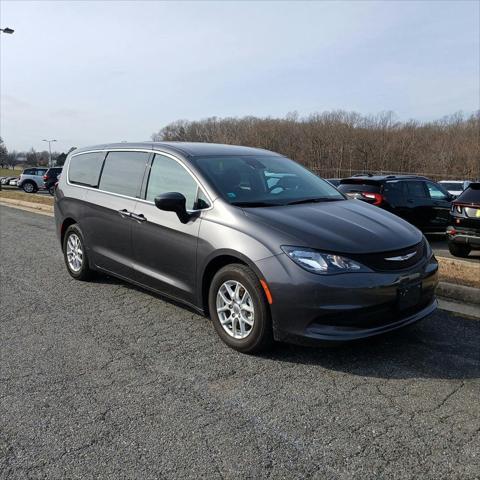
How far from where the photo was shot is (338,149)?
6906cm

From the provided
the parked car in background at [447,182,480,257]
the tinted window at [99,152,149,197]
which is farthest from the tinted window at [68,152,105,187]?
the parked car in background at [447,182,480,257]

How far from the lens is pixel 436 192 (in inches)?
448

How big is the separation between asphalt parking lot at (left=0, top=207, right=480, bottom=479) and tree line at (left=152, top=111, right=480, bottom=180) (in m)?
48.0

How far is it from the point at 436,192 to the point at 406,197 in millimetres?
1346

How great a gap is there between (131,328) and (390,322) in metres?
2.30

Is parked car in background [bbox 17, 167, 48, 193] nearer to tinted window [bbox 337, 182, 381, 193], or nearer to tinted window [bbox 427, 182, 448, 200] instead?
tinted window [bbox 337, 182, 381, 193]

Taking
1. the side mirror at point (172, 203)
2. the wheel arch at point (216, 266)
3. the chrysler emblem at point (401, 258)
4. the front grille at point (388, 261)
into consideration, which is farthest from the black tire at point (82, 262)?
the chrysler emblem at point (401, 258)

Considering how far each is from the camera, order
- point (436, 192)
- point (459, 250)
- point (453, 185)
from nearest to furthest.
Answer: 1. point (459, 250)
2. point (436, 192)
3. point (453, 185)

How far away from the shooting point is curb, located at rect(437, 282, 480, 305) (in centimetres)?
524

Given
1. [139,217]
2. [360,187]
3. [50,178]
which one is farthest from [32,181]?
[139,217]

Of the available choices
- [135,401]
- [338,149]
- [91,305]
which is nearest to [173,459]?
[135,401]

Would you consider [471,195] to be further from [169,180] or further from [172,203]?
[172,203]

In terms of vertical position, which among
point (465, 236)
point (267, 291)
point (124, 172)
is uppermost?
point (124, 172)

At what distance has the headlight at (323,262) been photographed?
11.4ft
